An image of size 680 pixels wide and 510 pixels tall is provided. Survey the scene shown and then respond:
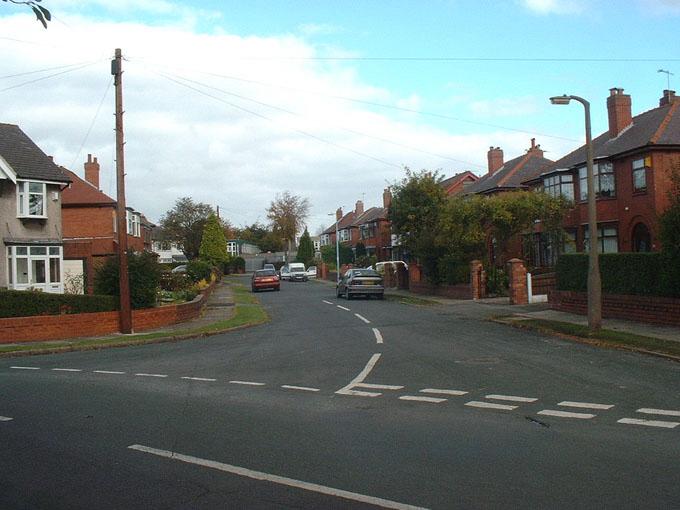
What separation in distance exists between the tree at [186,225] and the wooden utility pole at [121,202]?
184 ft

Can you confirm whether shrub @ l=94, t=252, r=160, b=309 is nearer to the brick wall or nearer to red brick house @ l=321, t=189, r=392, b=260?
the brick wall

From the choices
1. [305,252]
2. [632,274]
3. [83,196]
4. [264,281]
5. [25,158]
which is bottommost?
[264,281]

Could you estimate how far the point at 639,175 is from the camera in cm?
3155

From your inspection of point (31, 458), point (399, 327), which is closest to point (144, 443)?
point (31, 458)

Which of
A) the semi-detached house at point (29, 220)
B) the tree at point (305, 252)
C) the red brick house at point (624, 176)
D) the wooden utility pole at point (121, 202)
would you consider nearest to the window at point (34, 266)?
the semi-detached house at point (29, 220)

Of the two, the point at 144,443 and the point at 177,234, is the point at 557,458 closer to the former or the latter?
the point at 144,443

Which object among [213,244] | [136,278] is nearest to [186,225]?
[213,244]

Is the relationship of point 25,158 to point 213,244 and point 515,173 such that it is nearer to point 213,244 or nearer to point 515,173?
point 515,173

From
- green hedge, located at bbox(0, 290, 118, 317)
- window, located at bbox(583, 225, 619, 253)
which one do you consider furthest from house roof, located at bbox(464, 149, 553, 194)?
green hedge, located at bbox(0, 290, 118, 317)

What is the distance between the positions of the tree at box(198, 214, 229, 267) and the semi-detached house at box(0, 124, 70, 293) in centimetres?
3348

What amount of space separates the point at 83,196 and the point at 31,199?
11.7 meters

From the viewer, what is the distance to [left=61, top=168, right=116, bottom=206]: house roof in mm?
41656

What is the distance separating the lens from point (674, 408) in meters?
8.59

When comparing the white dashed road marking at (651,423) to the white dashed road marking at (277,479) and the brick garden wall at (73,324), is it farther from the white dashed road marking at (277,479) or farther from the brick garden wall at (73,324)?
the brick garden wall at (73,324)
